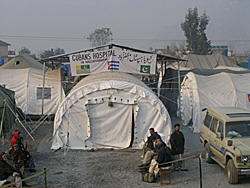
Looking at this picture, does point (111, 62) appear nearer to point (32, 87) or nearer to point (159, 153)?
point (32, 87)

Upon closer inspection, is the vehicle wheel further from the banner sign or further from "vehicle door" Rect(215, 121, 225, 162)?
the banner sign

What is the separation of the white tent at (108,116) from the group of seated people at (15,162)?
12.4ft

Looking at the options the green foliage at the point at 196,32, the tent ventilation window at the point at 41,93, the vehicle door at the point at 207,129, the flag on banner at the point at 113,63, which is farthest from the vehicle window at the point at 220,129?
the green foliage at the point at 196,32

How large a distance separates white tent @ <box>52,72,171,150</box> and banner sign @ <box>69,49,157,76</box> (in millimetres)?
3232

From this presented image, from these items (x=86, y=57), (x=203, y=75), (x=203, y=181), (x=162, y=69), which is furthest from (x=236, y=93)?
(x=203, y=181)

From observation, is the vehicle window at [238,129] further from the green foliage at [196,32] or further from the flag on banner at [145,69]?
the green foliage at [196,32]

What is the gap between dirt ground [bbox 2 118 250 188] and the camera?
517 inches

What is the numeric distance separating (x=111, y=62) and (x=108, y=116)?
3.99 metres

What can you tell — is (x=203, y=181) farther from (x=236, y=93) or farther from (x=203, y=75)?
(x=203, y=75)

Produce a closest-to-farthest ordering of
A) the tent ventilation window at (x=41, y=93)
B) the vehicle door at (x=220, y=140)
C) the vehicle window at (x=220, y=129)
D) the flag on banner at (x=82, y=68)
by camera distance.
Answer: the vehicle door at (x=220, y=140) → the vehicle window at (x=220, y=129) → the flag on banner at (x=82, y=68) → the tent ventilation window at (x=41, y=93)

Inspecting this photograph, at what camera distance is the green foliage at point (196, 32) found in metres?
78.2

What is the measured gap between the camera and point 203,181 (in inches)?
523

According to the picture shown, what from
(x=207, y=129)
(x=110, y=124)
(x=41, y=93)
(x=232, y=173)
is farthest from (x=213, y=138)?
(x=41, y=93)

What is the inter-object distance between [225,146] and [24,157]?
5953 mm
